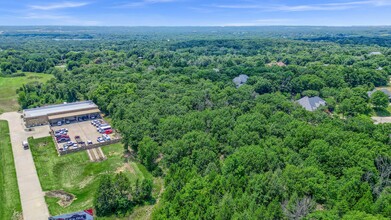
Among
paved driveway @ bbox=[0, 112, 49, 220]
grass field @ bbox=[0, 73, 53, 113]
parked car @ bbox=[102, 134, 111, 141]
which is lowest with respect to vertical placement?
grass field @ bbox=[0, 73, 53, 113]

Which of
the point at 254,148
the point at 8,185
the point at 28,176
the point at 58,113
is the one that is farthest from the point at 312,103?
the point at 8,185

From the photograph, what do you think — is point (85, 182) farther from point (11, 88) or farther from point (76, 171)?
point (11, 88)

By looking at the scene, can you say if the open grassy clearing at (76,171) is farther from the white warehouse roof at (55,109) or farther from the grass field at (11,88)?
the grass field at (11,88)

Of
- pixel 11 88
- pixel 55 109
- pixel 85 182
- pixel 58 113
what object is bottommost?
pixel 11 88

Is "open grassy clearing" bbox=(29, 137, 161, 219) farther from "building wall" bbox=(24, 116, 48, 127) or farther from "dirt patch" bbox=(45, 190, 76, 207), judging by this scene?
"building wall" bbox=(24, 116, 48, 127)

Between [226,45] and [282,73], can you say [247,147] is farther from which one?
[226,45]

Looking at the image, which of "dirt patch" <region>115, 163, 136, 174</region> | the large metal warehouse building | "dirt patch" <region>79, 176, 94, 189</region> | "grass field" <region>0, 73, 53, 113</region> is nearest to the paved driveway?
the large metal warehouse building
